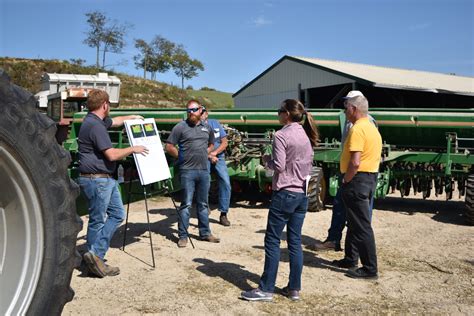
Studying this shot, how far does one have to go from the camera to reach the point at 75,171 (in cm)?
467

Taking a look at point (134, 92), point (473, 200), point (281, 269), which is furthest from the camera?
point (134, 92)

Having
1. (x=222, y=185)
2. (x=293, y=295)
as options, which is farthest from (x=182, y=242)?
(x=293, y=295)

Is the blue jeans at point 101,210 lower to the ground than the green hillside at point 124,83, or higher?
lower

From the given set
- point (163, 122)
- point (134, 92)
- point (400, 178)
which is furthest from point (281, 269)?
point (134, 92)

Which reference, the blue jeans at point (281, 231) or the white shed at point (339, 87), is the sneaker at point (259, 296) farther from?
the white shed at point (339, 87)

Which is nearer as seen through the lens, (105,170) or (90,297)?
(90,297)

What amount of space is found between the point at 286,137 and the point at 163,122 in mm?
6028

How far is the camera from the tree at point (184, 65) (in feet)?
169

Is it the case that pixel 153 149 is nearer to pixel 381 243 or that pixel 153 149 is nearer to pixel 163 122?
pixel 381 243

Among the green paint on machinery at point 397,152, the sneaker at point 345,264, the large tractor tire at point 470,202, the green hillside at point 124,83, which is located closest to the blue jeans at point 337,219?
the sneaker at point 345,264

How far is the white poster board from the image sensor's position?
502cm

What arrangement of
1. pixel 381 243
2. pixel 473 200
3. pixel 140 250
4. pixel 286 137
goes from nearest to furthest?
pixel 286 137 < pixel 140 250 < pixel 381 243 < pixel 473 200

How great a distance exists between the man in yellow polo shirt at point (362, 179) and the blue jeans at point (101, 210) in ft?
7.08

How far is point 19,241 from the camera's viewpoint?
225 cm
